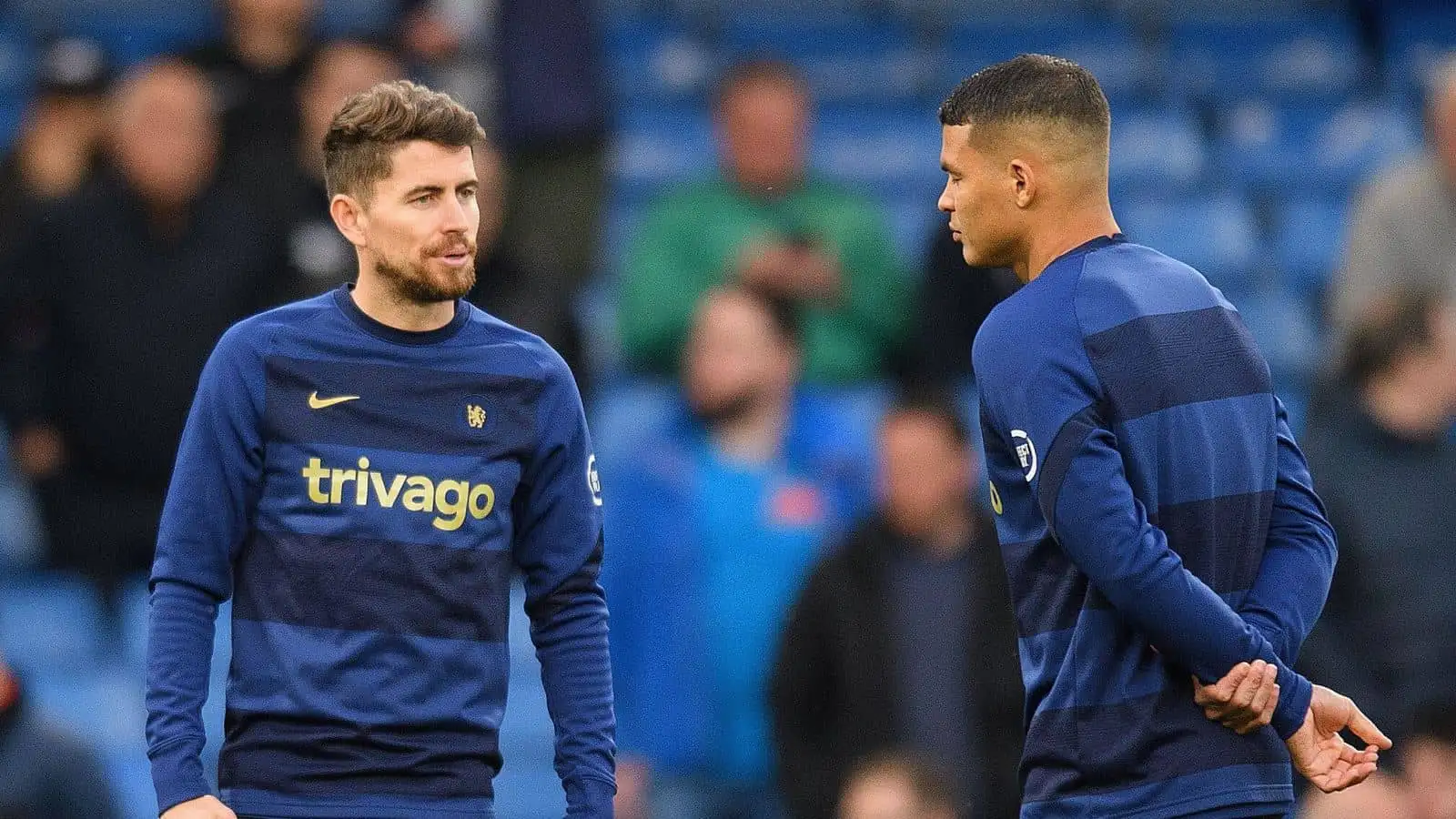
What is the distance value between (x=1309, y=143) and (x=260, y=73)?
4497 mm

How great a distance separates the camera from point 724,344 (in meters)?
6.82

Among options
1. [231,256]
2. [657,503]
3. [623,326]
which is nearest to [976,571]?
[657,503]

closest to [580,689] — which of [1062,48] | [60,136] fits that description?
[60,136]

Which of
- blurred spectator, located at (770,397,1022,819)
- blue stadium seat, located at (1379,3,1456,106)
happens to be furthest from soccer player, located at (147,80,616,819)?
blue stadium seat, located at (1379,3,1456,106)

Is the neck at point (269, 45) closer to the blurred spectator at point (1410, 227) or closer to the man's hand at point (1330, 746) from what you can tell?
the blurred spectator at point (1410, 227)

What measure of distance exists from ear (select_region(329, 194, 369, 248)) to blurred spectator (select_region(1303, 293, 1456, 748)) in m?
3.43

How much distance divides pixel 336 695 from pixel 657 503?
10.7 ft

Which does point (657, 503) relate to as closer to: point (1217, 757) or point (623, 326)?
point (623, 326)

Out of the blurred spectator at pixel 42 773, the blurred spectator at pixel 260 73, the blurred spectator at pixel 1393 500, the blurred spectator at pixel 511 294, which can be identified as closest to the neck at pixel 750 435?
the blurred spectator at pixel 511 294

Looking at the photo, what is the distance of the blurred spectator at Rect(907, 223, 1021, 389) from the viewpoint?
730 centimetres

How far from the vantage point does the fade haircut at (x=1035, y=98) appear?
3.50 m

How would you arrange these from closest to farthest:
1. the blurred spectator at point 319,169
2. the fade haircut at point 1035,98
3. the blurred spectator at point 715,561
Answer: the fade haircut at point 1035,98
the blurred spectator at point 715,561
the blurred spectator at point 319,169

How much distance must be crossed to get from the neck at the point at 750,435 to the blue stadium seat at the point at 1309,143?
3426 mm

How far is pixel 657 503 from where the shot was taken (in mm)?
6766
